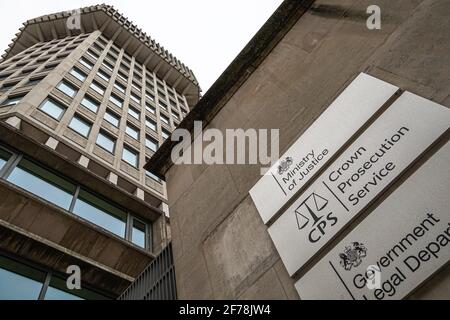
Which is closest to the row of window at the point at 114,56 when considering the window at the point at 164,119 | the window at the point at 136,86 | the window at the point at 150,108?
the window at the point at 136,86

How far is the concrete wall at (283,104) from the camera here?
12.5 feet

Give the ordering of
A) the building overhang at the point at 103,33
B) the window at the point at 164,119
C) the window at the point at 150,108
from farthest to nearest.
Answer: the building overhang at the point at 103,33, the window at the point at 164,119, the window at the point at 150,108

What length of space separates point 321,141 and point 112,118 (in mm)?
20733

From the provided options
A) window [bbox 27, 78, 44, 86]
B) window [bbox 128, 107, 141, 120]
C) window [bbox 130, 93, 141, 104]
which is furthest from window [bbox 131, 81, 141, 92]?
window [bbox 27, 78, 44, 86]

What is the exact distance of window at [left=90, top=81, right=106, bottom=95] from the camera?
24.6 metres

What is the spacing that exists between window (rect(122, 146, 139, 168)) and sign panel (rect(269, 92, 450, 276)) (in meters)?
17.0

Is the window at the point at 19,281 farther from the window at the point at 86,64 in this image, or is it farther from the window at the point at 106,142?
the window at the point at 86,64

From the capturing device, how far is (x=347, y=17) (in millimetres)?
5383

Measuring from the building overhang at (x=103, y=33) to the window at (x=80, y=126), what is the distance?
95.5 ft

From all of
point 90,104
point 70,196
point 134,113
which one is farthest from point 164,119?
point 70,196

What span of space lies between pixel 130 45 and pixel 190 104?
39.1 feet

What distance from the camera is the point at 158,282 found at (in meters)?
6.17

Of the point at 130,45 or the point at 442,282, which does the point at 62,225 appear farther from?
the point at 130,45

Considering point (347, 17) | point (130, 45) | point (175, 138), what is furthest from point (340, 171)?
point (130, 45)
